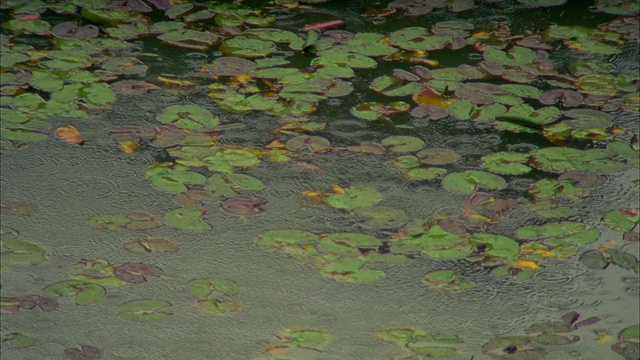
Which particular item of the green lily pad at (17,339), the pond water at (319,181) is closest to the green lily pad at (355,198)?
the pond water at (319,181)

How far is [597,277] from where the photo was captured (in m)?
2.46

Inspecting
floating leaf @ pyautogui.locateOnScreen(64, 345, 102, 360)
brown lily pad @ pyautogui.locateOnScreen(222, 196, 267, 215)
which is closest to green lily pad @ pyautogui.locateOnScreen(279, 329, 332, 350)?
floating leaf @ pyautogui.locateOnScreen(64, 345, 102, 360)

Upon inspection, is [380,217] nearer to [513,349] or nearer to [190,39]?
[513,349]

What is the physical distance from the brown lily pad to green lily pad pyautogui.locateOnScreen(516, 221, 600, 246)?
761 mm

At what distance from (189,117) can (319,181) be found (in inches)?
23.6

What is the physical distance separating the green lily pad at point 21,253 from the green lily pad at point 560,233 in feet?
4.38

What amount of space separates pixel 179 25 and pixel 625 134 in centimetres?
186

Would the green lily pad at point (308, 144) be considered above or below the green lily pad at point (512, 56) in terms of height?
below

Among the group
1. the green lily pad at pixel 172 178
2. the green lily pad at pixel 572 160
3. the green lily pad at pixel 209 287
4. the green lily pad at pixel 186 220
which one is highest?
the green lily pad at pixel 572 160

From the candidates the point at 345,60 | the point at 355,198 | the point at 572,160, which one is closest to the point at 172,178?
the point at 355,198

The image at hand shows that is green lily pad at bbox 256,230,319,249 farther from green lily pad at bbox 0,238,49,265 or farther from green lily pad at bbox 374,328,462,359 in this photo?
green lily pad at bbox 0,238,49,265

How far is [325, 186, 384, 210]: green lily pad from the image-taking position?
2.74m

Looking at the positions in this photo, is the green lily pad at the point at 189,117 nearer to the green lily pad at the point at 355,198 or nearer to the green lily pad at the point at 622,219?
the green lily pad at the point at 355,198

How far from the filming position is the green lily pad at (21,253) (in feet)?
8.13
